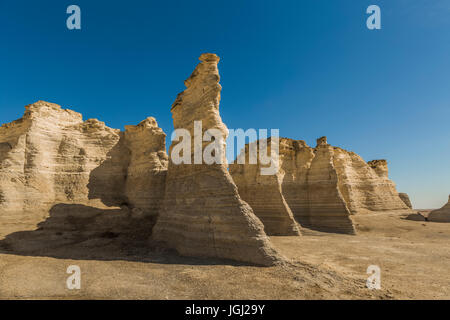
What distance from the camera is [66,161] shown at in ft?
56.5

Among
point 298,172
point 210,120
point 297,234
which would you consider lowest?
point 297,234

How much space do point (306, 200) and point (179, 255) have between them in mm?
16695

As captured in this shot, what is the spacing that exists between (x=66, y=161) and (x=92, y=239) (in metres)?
8.28

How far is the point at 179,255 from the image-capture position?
32.9 feet

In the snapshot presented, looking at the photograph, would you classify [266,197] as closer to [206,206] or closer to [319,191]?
[319,191]

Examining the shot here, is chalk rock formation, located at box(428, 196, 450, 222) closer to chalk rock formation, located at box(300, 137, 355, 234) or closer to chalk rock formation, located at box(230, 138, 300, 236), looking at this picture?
chalk rock formation, located at box(300, 137, 355, 234)

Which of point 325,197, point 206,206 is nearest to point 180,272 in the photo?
point 206,206

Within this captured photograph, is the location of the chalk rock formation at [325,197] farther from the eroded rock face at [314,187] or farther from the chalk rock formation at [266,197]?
the chalk rock formation at [266,197]

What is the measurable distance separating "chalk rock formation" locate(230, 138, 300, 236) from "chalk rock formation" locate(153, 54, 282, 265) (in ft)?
28.3

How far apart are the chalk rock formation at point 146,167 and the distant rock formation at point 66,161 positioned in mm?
79

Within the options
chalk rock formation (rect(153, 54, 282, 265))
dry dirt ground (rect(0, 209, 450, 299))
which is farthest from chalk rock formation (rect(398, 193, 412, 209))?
chalk rock formation (rect(153, 54, 282, 265))

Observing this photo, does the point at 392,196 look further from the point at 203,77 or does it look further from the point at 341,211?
the point at 203,77

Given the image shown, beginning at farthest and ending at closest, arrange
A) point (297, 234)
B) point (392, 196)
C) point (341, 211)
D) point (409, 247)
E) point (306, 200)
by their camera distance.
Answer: point (392, 196) → point (306, 200) → point (341, 211) → point (297, 234) → point (409, 247)
